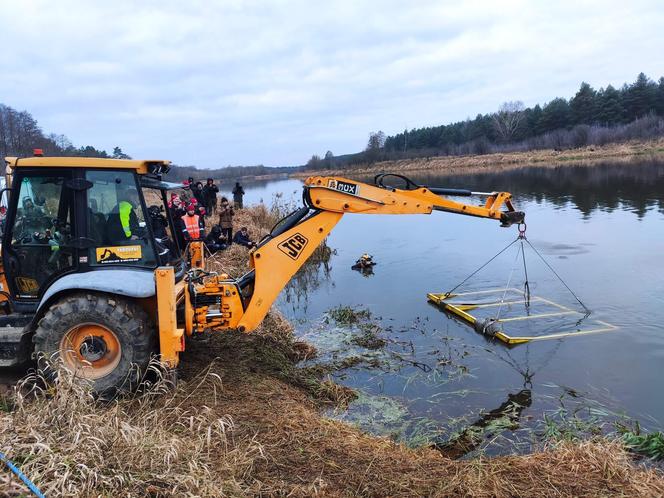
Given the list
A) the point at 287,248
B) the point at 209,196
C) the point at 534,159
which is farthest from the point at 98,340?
the point at 534,159

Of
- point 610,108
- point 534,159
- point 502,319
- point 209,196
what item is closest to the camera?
point 502,319

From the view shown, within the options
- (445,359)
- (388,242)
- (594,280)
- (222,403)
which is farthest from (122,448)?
(388,242)

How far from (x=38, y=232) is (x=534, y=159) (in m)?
62.3

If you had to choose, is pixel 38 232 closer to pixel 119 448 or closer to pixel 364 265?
pixel 119 448

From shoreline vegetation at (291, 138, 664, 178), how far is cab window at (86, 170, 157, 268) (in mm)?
49363

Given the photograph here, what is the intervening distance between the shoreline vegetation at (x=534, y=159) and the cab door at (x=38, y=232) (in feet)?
163

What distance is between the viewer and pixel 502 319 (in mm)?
9703

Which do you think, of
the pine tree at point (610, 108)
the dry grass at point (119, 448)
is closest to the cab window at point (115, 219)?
the dry grass at point (119, 448)

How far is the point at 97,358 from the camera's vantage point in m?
5.34

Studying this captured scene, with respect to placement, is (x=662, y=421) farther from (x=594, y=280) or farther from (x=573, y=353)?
(x=594, y=280)

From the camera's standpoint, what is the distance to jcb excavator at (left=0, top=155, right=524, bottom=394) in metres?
5.19

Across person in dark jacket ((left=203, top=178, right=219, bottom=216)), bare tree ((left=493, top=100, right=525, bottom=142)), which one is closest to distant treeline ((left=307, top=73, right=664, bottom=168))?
bare tree ((left=493, top=100, right=525, bottom=142))

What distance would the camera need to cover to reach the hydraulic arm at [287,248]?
6.11 metres

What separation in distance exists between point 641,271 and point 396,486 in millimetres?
11133
